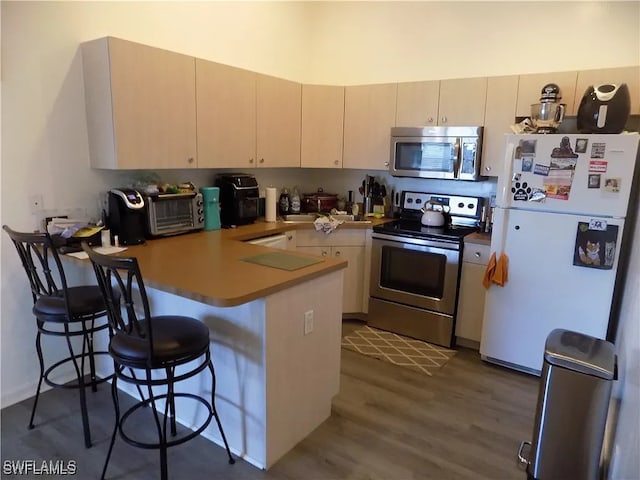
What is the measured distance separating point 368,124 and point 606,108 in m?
1.83

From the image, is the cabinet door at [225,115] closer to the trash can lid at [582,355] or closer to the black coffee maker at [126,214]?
the black coffee maker at [126,214]

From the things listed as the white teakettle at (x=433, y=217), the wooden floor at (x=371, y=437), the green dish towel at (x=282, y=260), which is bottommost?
the wooden floor at (x=371, y=437)

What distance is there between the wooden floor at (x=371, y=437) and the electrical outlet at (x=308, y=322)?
0.61m

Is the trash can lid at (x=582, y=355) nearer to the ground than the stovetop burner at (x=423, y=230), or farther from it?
nearer to the ground

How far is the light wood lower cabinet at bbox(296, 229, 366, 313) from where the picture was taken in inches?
149

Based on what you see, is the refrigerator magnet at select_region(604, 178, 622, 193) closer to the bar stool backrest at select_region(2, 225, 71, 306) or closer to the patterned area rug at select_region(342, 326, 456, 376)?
the patterned area rug at select_region(342, 326, 456, 376)

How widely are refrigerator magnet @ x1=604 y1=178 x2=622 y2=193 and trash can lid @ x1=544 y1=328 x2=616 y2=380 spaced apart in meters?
0.99

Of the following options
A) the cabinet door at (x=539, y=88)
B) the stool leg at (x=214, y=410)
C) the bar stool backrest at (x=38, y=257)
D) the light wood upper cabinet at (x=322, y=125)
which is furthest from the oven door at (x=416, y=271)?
the bar stool backrest at (x=38, y=257)

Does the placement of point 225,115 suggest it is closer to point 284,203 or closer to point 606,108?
point 284,203

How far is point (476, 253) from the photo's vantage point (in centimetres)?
329

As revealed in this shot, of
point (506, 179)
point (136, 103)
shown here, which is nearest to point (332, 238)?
point (506, 179)

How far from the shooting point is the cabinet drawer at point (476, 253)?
10.6ft

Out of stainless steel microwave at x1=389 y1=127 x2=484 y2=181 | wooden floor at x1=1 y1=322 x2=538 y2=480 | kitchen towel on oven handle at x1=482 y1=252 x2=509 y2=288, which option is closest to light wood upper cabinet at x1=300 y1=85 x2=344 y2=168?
stainless steel microwave at x1=389 y1=127 x2=484 y2=181

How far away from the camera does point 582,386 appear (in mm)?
1965
